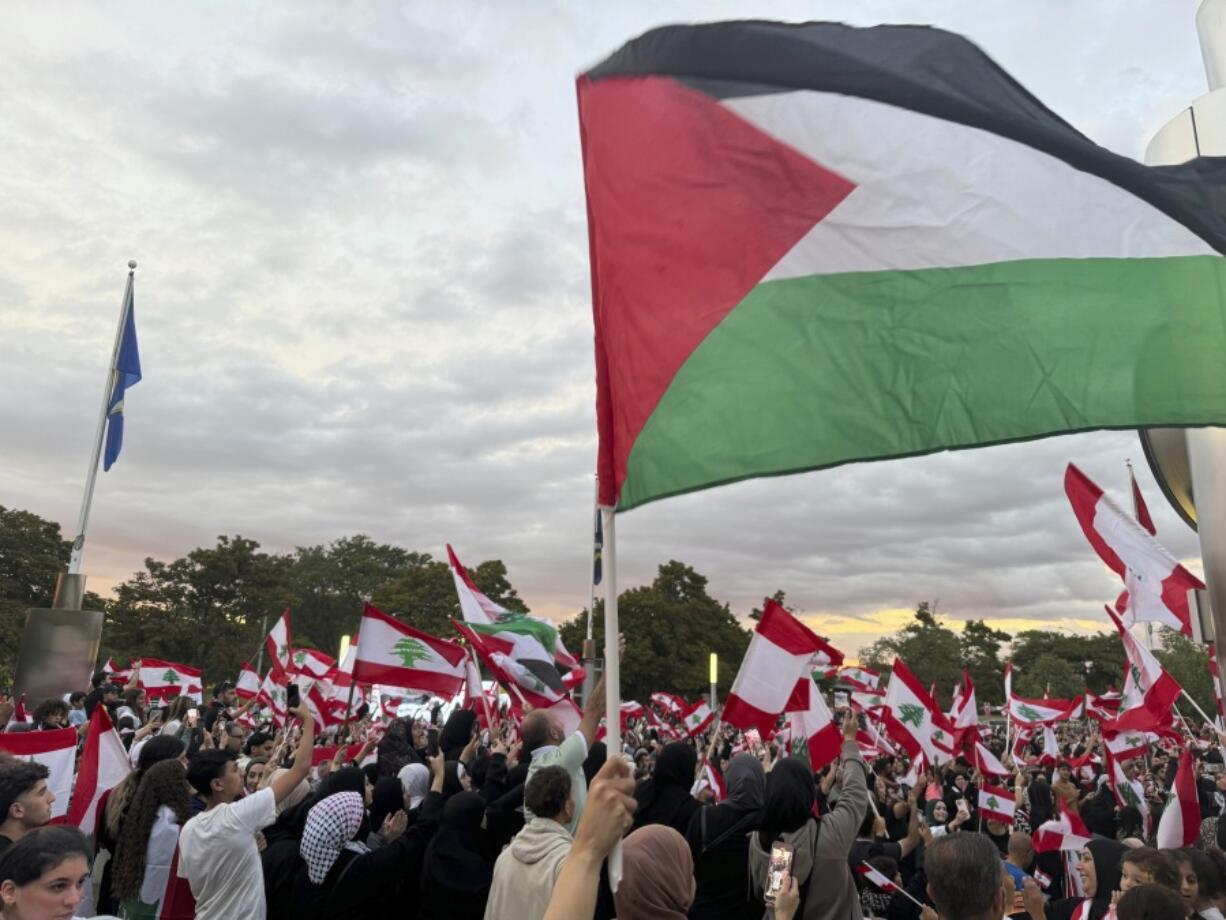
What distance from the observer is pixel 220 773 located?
17.0 feet

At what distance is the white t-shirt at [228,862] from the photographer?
4621 millimetres

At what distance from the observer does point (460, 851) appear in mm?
5230

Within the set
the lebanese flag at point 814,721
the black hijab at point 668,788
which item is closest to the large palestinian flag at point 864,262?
the black hijab at point 668,788

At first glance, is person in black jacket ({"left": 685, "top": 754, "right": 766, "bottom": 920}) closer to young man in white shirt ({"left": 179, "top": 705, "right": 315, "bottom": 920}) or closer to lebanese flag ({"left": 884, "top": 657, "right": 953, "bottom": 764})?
young man in white shirt ({"left": 179, "top": 705, "right": 315, "bottom": 920})

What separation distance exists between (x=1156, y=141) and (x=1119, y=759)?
7.78m

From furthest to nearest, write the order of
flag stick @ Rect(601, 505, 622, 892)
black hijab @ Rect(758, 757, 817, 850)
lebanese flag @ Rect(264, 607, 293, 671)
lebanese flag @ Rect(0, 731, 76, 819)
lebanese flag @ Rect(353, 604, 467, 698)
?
lebanese flag @ Rect(264, 607, 293, 671) < lebanese flag @ Rect(353, 604, 467, 698) < lebanese flag @ Rect(0, 731, 76, 819) < black hijab @ Rect(758, 757, 817, 850) < flag stick @ Rect(601, 505, 622, 892)

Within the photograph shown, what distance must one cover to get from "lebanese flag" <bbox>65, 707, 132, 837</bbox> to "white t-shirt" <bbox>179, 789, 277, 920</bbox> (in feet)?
8.06

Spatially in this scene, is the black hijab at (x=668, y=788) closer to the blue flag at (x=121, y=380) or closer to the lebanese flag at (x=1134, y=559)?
the lebanese flag at (x=1134, y=559)

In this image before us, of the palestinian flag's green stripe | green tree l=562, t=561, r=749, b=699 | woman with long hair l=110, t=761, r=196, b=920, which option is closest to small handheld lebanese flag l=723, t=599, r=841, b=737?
the palestinian flag's green stripe

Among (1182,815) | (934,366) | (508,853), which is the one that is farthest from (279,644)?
(934,366)

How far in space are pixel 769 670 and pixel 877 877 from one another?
228 centimetres

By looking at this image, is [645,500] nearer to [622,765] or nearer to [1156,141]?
[622,765]

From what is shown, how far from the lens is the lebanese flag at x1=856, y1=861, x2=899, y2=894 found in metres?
6.56

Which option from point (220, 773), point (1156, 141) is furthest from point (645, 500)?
point (1156, 141)
